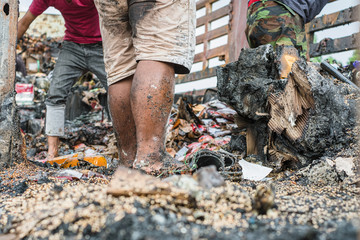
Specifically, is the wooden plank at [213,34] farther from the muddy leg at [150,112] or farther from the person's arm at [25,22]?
the muddy leg at [150,112]

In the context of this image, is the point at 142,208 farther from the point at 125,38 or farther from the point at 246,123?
the point at 246,123

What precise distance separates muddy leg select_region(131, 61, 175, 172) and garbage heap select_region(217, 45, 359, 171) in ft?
2.77

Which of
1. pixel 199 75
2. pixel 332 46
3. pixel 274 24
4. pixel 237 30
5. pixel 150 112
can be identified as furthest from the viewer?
pixel 199 75

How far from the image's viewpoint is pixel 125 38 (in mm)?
2096

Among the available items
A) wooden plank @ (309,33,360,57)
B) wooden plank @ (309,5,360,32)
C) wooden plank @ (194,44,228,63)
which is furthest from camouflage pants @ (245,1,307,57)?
wooden plank @ (194,44,228,63)

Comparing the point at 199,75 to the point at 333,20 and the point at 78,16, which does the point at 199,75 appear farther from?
the point at 78,16

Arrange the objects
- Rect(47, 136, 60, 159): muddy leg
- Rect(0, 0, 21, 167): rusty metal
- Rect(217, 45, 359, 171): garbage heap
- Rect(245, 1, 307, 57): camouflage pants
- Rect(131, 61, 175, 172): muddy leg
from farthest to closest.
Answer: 1. Rect(47, 136, 60, 159): muddy leg
2. Rect(245, 1, 307, 57): camouflage pants
3. Rect(0, 0, 21, 167): rusty metal
4. Rect(217, 45, 359, 171): garbage heap
5. Rect(131, 61, 175, 172): muddy leg

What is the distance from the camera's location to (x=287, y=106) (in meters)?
2.05

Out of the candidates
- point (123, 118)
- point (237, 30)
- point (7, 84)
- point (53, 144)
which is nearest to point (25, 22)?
point (53, 144)

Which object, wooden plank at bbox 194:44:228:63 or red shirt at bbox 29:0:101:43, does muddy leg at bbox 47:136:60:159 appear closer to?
red shirt at bbox 29:0:101:43

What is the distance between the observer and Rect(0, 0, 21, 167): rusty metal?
204 cm

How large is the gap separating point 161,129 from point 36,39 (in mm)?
15337

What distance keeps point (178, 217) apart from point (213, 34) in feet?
22.9

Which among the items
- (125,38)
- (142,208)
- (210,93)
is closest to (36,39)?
(210,93)
